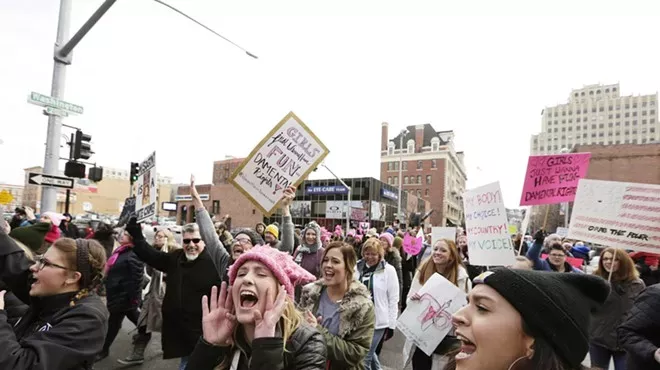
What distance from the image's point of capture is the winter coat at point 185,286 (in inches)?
173

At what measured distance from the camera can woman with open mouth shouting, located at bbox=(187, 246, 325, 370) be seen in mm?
2104

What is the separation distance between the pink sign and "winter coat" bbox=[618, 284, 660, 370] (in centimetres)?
220

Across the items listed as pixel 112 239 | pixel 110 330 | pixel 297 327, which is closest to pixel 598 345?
pixel 297 327

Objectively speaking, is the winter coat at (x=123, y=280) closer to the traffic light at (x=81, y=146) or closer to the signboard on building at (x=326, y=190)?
the traffic light at (x=81, y=146)

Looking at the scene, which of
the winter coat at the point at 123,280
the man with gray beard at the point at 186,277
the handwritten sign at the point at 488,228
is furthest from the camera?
the winter coat at the point at 123,280

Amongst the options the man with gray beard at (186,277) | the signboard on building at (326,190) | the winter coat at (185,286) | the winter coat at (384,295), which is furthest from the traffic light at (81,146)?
the signboard on building at (326,190)

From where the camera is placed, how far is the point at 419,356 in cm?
424

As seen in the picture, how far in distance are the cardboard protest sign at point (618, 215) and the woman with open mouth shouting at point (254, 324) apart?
3.86m

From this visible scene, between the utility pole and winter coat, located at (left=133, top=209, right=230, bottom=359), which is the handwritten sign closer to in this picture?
winter coat, located at (left=133, top=209, right=230, bottom=359)

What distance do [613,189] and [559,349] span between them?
413 cm

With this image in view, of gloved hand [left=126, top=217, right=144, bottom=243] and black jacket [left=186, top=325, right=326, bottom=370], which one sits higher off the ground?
gloved hand [left=126, top=217, right=144, bottom=243]

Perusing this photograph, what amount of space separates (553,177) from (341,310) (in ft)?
12.0

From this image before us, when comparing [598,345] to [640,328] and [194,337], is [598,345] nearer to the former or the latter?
[640,328]

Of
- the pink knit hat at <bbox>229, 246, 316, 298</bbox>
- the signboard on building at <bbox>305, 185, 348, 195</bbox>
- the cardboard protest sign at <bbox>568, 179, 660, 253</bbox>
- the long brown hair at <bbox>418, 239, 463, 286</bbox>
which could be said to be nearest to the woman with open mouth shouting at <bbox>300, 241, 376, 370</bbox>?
the pink knit hat at <bbox>229, 246, 316, 298</bbox>
